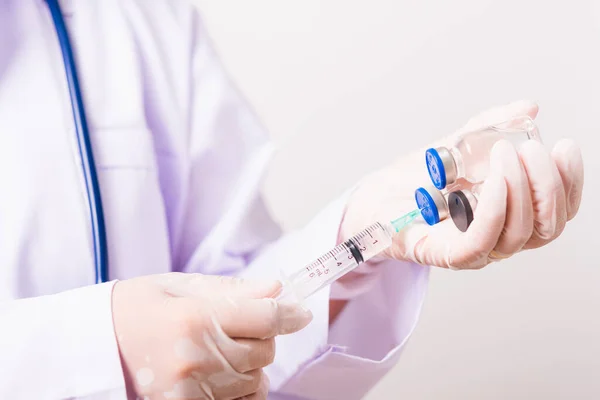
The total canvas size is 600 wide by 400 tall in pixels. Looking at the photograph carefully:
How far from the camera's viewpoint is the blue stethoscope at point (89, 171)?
1.89ft

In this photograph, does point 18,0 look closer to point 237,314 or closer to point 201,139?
point 201,139

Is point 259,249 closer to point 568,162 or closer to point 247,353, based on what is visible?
point 247,353

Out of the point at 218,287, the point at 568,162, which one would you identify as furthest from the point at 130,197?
the point at 568,162

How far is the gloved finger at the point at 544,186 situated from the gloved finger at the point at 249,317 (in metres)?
0.24

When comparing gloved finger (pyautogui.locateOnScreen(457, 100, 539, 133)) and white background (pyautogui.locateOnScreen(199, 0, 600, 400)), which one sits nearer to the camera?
gloved finger (pyautogui.locateOnScreen(457, 100, 539, 133))

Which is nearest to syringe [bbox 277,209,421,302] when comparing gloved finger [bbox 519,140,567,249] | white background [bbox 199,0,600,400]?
gloved finger [bbox 519,140,567,249]

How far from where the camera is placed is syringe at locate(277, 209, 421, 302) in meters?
0.54

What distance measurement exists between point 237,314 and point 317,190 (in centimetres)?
56

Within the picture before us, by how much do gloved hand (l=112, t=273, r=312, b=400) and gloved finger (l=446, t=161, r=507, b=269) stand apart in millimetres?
157

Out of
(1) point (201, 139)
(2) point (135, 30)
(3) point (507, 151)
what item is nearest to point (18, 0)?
(2) point (135, 30)

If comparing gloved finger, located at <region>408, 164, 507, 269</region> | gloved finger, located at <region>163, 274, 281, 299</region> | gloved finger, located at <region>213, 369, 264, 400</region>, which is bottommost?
gloved finger, located at <region>213, 369, 264, 400</region>

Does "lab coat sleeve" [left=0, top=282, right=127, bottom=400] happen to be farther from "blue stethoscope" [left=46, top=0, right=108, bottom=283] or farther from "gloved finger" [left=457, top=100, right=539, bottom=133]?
"gloved finger" [left=457, top=100, right=539, bottom=133]

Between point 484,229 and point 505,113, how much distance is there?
134 mm

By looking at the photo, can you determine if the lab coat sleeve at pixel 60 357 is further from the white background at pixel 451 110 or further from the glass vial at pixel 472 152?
the white background at pixel 451 110
